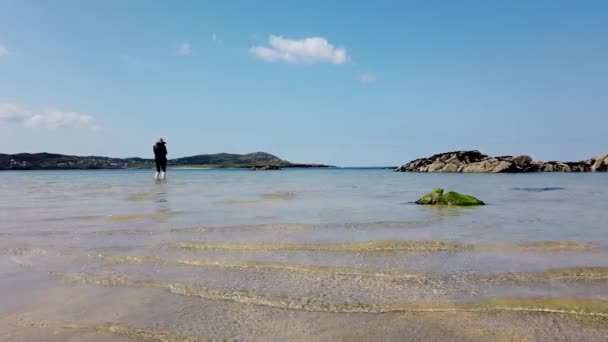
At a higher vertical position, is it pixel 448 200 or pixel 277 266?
pixel 448 200

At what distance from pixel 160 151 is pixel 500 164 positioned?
60172mm

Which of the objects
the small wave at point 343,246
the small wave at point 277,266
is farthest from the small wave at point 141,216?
the small wave at point 277,266

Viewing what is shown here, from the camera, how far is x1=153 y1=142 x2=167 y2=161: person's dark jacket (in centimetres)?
3591

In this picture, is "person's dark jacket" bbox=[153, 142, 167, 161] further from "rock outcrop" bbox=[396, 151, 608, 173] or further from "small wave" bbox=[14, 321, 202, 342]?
"rock outcrop" bbox=[396, 151, 608, 173]

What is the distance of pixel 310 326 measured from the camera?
3811 mm

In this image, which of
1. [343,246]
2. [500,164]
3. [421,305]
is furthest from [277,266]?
[500,164]

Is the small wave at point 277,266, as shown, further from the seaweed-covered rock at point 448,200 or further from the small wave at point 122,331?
the seaweed-covered rock at point 448,200

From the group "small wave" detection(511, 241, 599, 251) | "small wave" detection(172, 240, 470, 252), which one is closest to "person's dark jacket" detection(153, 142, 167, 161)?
"small wave" detection(172, 240, 470, 252)

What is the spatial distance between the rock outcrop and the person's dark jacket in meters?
58.5

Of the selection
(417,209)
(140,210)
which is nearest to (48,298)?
(140,210)

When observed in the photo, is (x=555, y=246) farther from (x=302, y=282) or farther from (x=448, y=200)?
(x=448, y=200)

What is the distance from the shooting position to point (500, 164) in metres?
74.4

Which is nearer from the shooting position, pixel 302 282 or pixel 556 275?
pixel 302 282

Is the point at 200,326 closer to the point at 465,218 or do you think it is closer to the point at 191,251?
the point at 191,251
